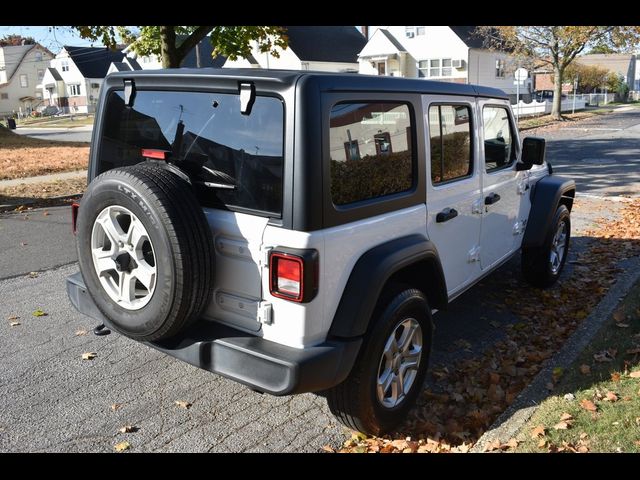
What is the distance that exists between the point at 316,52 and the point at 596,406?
163ft

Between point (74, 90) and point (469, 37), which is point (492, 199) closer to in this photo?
point (469, 37)

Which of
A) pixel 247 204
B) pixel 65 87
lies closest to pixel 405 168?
pixel 247 204

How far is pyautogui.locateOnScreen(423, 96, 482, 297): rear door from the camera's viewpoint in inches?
149

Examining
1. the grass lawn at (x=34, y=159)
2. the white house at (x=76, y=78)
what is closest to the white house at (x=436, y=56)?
the grass lawn at (x=34, y=159)

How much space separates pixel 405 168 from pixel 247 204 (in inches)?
41.9

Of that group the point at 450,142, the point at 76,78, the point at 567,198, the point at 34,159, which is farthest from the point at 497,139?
the point at 76,78

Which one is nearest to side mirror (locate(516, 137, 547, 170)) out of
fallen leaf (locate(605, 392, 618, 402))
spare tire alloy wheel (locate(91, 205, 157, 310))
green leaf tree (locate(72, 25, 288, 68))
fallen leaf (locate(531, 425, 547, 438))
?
fallen leaf (locate(605, 392, 618, 402))

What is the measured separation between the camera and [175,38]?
11.5m

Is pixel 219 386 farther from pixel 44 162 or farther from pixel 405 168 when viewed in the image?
pixel 44 162

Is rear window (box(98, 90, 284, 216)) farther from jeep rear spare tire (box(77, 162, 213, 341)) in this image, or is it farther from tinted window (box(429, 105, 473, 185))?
tinted window (box(429, 105, 473, 185))

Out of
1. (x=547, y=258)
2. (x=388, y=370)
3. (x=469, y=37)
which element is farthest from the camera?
(x=469, y=37)

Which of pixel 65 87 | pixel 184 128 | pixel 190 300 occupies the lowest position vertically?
pixel 190 300

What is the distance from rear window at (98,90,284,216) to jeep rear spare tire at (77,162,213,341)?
179 millimetres
